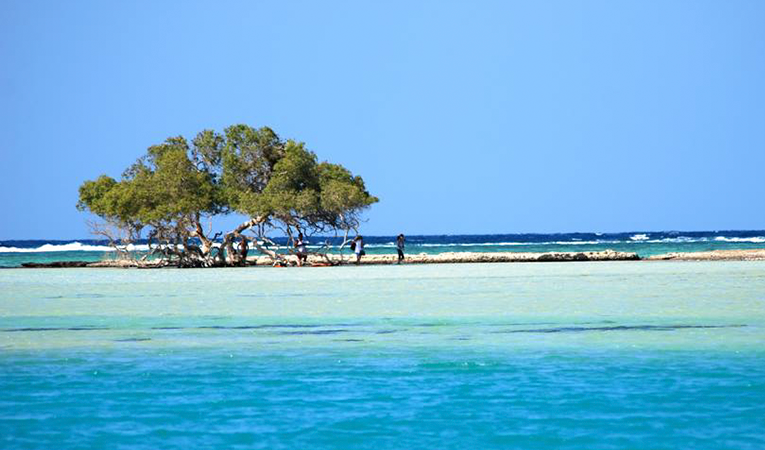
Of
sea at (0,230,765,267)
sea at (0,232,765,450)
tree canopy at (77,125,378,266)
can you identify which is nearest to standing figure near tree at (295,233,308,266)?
tree canopy at (77,125,378,266)

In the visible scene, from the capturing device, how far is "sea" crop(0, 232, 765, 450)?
25.4 ft

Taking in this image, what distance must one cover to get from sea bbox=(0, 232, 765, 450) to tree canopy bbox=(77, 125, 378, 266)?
20.2 meters

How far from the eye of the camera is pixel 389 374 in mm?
10438

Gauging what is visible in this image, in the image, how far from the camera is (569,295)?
2211 centimetres

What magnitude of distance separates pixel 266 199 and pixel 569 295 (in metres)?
20.7

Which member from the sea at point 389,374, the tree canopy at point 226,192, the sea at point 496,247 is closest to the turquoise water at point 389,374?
the sea at point 389,374

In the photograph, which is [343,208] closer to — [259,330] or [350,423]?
[259,330]

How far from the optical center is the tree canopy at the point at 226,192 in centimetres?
4078

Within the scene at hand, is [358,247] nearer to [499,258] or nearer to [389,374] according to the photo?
[499,258]

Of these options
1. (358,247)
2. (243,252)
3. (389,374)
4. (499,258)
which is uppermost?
(358,247)

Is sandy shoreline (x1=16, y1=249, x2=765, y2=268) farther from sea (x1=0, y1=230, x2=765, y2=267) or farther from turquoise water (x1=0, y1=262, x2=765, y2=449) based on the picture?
turquoise water (x1=0, y1=262, x2=765, y2=449)

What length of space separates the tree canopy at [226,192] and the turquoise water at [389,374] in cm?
2037

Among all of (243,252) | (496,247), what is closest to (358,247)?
(243,252)

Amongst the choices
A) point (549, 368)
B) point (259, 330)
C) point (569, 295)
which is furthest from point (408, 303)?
point (549, 368)
